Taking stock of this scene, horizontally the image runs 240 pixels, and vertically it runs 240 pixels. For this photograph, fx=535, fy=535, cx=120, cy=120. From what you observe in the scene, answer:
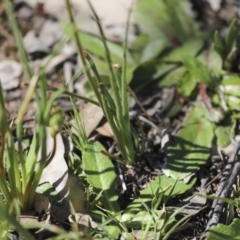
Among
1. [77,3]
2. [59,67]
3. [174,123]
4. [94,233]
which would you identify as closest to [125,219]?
[94,233]

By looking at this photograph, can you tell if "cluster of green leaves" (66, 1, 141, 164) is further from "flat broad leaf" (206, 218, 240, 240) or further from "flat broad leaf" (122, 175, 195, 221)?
"flat broad leaf" (206, 218, 240, 240)

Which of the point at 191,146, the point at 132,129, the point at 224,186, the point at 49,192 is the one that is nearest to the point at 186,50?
the point at 191,146

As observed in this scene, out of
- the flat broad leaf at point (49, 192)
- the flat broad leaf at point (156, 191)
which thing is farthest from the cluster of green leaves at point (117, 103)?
the flat broad leaf at point (49, 192)

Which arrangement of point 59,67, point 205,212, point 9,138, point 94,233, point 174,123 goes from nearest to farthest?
point 9,138 < point 94,233 < point 205,212 < point 174,123 < point 59,67

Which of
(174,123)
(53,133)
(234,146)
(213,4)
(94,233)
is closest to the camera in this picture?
(53,133)

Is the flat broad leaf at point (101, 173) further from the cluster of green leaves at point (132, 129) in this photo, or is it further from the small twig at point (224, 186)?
the small twig at point (224, 186)

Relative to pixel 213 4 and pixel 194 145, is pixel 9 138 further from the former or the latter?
pixel 213 4
